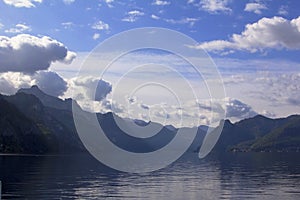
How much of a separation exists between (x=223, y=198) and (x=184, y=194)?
12.2 metres

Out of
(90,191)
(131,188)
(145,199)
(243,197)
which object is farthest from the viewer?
(131,188)

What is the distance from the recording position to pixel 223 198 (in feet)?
372

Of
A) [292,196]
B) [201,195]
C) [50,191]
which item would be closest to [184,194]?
[201,195]

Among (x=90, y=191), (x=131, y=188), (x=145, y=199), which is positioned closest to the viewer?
(x=145, y=199)

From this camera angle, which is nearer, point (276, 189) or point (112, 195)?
point (112, 195)

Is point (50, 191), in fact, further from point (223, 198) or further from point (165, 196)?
point (223, 198)

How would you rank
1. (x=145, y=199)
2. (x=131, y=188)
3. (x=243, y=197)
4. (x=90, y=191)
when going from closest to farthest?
(x=145, y=199)
(x=243, y=197)
(x=90, y=191)
(x=131, y=188)

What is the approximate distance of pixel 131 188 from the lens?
13650 centimetres

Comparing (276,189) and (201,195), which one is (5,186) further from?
(276,189)

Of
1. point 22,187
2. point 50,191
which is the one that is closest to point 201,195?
point 50,191

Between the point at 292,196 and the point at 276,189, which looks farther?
the point at 276,189

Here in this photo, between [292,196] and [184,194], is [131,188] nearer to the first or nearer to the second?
[184,194]

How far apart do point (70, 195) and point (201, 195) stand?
34.9 m

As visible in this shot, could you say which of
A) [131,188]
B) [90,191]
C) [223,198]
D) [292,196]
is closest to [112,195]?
[90,191]
